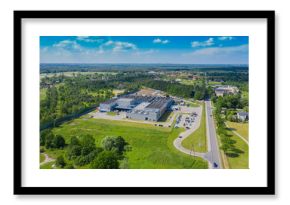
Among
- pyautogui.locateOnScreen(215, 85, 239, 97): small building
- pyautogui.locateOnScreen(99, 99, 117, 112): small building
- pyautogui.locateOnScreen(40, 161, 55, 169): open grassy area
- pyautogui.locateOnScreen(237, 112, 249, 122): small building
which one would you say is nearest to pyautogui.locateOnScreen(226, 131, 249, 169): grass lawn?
pyautogui.locateOnScreen(237, 112, 249, 122): small building

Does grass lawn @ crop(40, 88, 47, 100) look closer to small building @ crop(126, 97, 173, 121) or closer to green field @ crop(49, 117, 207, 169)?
green field @ crop(49, 117, 207, 169)

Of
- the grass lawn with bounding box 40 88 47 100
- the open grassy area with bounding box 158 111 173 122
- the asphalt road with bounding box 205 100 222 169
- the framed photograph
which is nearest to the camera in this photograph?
the framed photograph

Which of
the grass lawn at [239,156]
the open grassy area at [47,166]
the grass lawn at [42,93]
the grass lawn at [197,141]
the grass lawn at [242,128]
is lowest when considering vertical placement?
the open grassy area at [47,166]

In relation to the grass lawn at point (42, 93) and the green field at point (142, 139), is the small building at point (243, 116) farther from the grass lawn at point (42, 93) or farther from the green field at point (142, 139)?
the grass lawn at point (42, 93)

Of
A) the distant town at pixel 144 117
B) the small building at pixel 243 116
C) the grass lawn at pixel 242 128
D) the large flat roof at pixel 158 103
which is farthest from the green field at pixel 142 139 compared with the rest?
the small building at pixel 243 116

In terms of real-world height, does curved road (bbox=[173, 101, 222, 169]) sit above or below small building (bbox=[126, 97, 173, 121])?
below

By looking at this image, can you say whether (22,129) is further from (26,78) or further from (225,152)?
(225,152)
